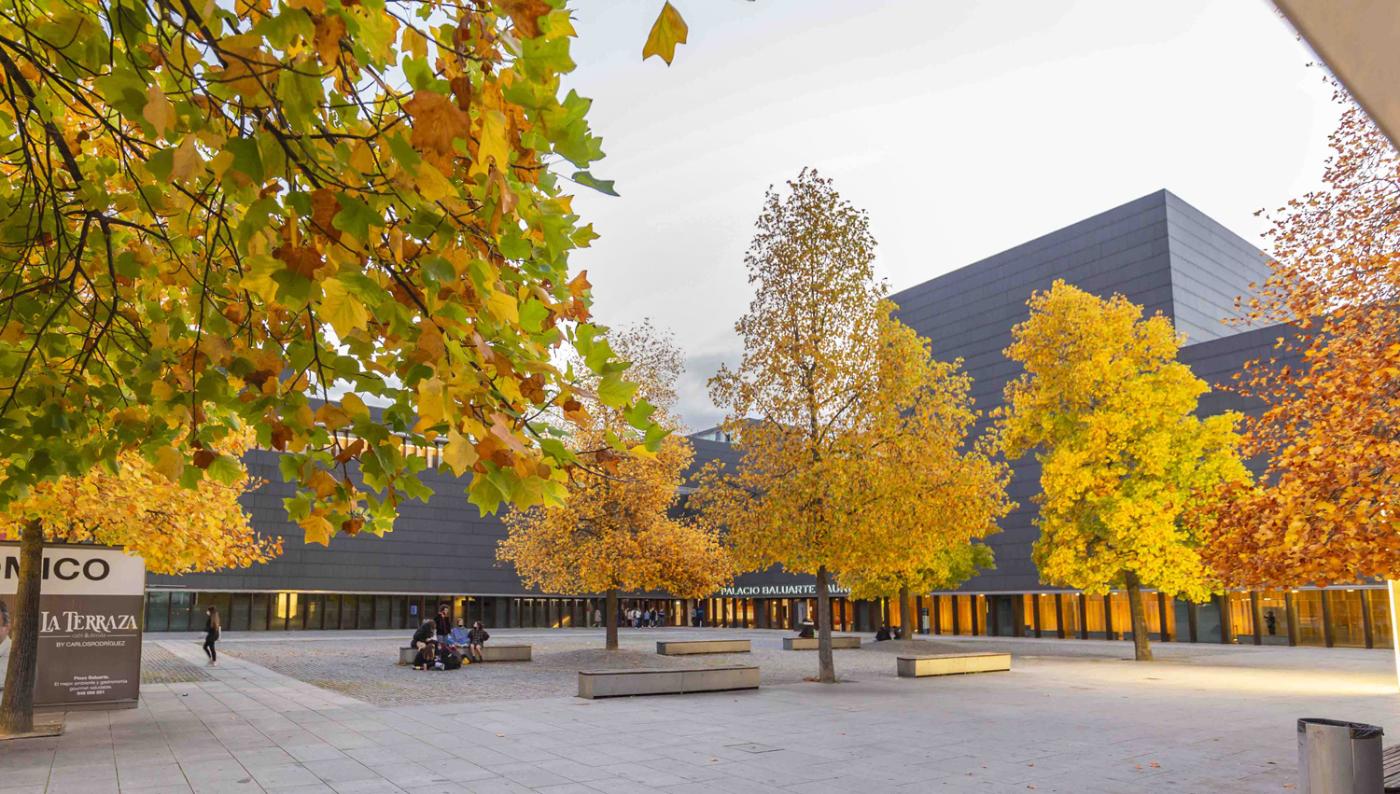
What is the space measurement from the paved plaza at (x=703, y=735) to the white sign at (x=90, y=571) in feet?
7.02

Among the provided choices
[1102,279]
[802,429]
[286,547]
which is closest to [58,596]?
[802,429]

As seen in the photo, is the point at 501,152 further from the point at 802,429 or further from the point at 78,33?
the point at 802,429

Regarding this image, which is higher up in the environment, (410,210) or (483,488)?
(410,210)

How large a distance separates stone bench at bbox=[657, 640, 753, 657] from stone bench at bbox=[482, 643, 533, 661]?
4.77m

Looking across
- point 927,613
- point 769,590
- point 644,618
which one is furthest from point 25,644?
point 644,618

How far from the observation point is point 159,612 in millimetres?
52375

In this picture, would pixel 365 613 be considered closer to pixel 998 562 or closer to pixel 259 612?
pixel 259 612

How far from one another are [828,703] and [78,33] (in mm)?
16839

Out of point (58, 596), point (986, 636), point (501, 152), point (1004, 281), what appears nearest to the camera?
point (501, 152)

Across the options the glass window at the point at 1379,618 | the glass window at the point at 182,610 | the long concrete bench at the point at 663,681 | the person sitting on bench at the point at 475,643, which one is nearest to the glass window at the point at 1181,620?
the glass window at the point at 1379,618

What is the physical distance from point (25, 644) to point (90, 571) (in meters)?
2.01

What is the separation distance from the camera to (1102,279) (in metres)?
50.8

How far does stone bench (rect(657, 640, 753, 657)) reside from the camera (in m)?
33.1

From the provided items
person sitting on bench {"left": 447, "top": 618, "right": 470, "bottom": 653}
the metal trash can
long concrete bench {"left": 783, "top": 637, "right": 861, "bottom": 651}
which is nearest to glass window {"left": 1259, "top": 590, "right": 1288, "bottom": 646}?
long concrete bench {"left": 783, "top": 637, "right": 861, "bottom": 651}
